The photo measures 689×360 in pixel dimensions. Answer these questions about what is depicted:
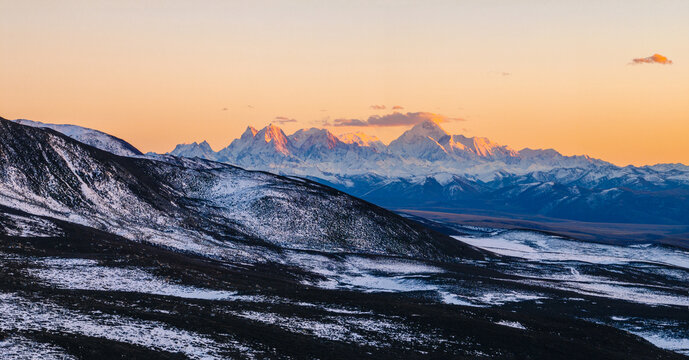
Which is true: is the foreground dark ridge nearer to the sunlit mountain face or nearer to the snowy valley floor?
the sunlit mountain face

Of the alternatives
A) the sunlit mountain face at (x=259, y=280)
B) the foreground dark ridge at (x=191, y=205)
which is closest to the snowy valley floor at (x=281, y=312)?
the sunlit mountain face at (x=259, y=280)

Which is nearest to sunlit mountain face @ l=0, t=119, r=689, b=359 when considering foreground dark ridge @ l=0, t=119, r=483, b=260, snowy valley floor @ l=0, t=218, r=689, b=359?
snowy valley floor @ l=0, t=218, r=689, b=359

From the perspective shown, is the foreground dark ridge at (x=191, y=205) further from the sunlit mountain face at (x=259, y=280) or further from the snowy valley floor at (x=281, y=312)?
the snowy valley floor at (x=281, y=312)

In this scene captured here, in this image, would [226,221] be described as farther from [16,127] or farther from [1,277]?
[1,277]

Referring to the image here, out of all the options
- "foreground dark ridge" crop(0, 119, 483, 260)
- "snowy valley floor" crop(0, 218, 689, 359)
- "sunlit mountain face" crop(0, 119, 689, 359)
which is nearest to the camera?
"snowy valley floor" crop(0, 218, 689, 359)

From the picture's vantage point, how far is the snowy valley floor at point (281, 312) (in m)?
39.7

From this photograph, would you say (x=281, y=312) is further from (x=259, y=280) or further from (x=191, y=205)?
(x=191, y=205)

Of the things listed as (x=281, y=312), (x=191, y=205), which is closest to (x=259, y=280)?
(x=281, y=312)

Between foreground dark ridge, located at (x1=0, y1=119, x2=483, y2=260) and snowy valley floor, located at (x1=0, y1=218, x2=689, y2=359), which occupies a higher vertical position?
foreground dark ridge, located at (x1=0, y1=119, x2=483, y2=260)

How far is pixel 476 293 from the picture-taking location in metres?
82.4

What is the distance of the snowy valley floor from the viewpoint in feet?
130

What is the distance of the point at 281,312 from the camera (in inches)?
2079

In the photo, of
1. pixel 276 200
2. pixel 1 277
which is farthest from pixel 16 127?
pixel 1 277

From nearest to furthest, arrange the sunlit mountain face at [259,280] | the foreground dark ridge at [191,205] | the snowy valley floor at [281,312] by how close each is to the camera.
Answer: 1. the snowy valley floor at [281,312]
2. the sunlit mountain face at [259,280]
3. the foreground dark ridge at [191,205]
